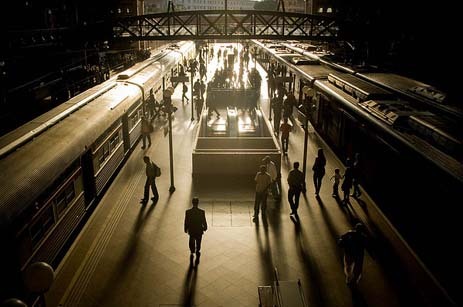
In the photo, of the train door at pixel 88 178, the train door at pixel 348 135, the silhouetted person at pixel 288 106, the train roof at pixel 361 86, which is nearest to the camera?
the train door at pixel 88 178

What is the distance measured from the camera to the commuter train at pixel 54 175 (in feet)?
21.5

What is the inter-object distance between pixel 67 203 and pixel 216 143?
7022 mm

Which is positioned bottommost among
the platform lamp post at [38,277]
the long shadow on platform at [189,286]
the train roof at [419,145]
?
the long shadow on platform at [189,286]

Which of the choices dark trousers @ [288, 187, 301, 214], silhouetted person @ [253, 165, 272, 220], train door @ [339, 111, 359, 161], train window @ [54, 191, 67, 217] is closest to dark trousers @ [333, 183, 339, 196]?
train door @ [339, 111, 359, 161]

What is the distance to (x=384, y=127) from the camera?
9734mm

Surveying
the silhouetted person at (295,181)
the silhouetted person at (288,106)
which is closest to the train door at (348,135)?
the silhouetted person at (295,181)

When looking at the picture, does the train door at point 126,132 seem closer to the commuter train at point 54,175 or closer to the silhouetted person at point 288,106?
the commuter train at point 54,175

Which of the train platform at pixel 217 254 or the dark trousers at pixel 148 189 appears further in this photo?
the dark trousers at pixel 148 189

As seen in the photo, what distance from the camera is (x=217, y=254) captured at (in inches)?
387

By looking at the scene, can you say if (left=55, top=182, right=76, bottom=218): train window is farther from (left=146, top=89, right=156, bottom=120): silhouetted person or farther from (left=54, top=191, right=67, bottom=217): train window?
(left=146, top=89, right=156, bottom=120): silhouetted person

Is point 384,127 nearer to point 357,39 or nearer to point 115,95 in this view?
point 115,95

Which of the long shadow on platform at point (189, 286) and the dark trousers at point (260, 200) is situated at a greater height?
the dark trousers at point (260, 200)

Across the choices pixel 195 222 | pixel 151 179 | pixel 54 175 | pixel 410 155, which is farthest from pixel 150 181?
pixel 410 155

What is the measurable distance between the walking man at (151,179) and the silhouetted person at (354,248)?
19.8ft
